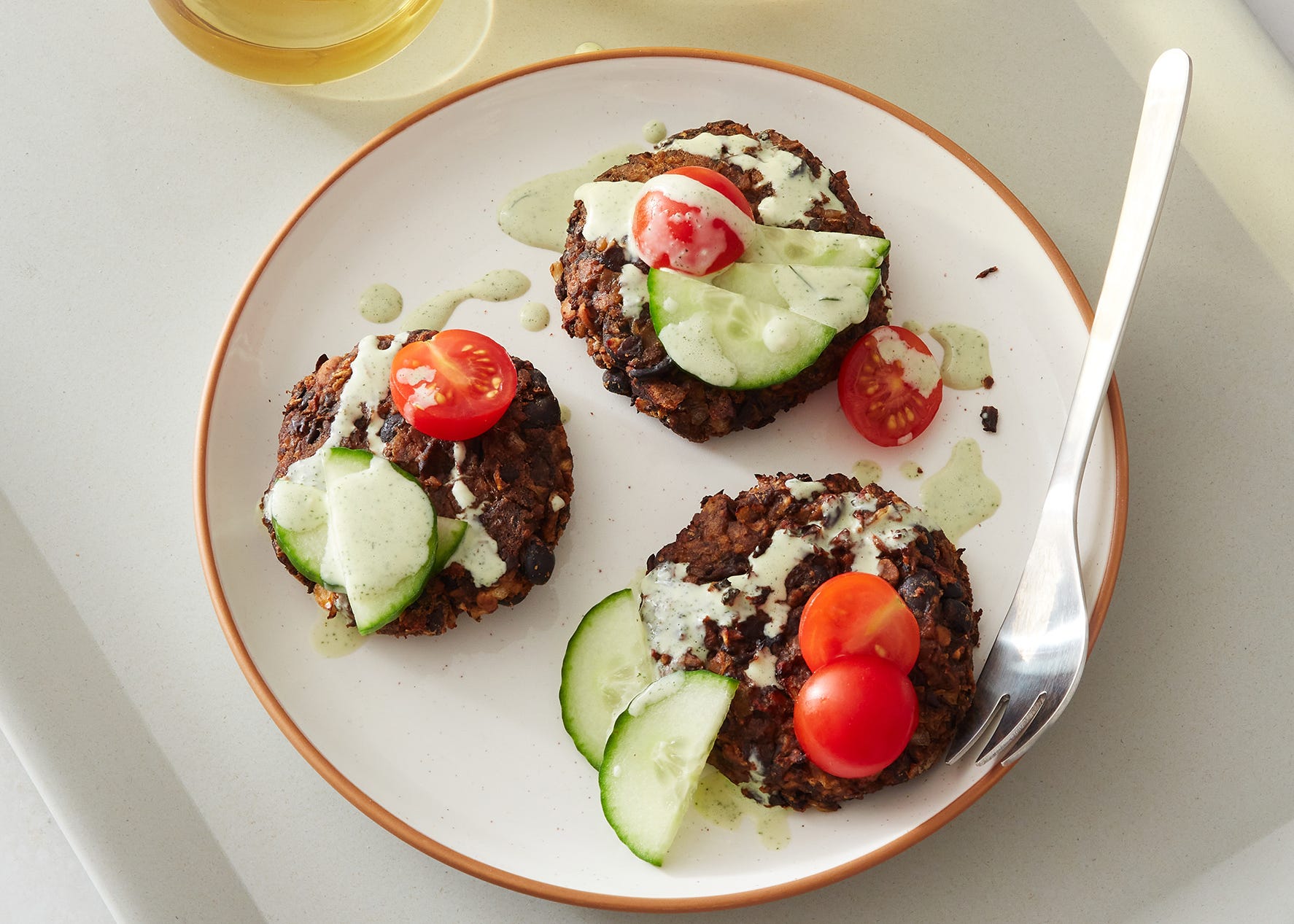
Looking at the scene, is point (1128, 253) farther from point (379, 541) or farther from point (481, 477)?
point (379, 541)

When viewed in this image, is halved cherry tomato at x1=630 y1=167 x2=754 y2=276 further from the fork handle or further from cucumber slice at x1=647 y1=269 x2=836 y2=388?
the fork handle

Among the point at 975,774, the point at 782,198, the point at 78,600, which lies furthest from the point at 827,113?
the point at 78,600

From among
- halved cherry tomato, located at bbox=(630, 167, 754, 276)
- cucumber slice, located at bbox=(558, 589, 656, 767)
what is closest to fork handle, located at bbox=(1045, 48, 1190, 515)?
halved cherry tomato, located at bbox=(630, 167, 754, 276)

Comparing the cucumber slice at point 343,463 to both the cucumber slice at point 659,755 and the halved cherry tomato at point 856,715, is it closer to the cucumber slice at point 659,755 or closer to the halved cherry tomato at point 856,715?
the cucumber slice at point 659,755

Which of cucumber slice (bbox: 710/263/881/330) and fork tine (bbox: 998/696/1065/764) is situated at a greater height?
cucumber slice (bbox: 710/263/881/330)

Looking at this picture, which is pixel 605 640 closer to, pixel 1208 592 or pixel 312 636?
pixel 312 636

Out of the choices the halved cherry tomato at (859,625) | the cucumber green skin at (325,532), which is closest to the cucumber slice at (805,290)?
the halved cherry tomato at (859,625)
